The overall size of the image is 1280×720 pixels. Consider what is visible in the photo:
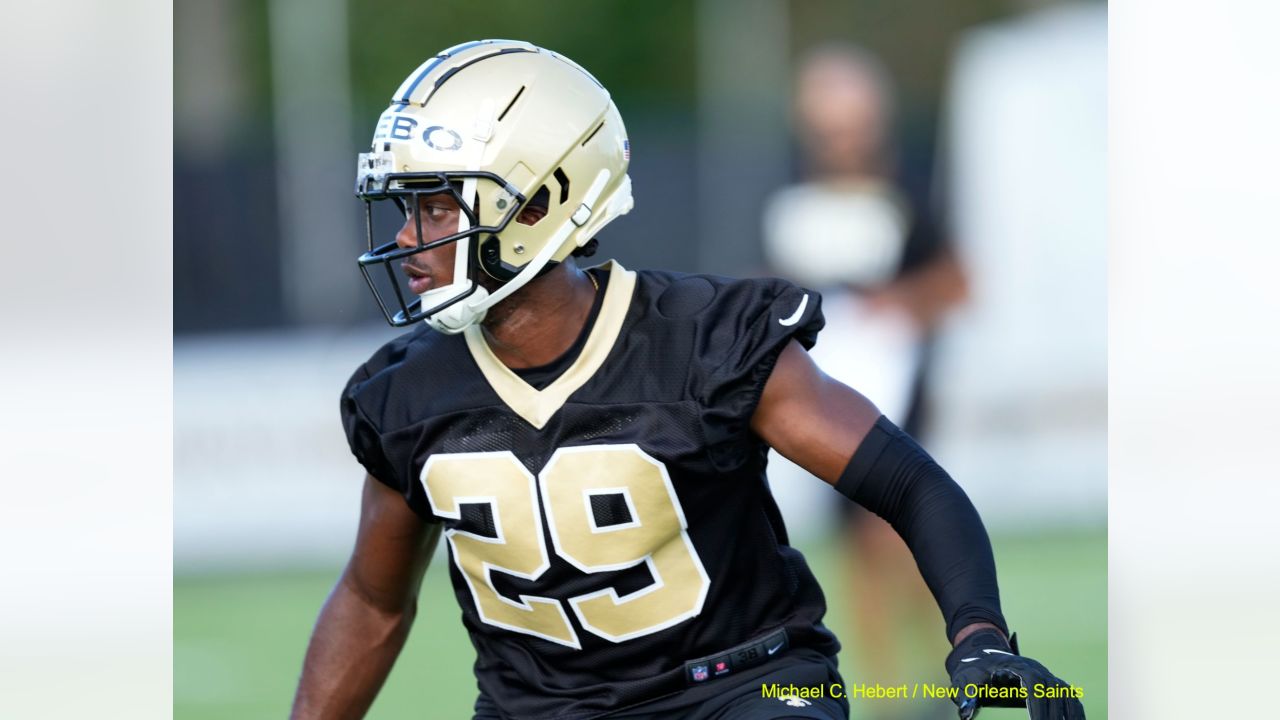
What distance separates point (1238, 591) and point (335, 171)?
349 inches

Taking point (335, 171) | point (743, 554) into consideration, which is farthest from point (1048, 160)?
point (743, 554)

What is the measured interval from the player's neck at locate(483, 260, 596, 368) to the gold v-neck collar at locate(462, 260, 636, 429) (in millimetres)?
38

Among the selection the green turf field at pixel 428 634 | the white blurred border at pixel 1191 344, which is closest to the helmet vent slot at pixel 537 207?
the white blurred border at pixel 1191 344

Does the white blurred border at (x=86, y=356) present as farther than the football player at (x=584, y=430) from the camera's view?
No

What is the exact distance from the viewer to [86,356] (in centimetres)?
292

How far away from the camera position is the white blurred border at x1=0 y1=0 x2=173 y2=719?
277 cm

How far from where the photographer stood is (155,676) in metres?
3.00

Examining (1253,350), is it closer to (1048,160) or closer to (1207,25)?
(1207,25)

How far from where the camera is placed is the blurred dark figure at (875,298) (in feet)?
20.1

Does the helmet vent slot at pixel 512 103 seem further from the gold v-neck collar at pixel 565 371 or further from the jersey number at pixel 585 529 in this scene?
the jersey number at pixel 585 529

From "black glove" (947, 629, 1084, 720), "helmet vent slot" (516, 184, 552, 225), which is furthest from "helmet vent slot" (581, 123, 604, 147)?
"black glove" (947, 629, 1084, 720)

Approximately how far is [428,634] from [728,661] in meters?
5.16

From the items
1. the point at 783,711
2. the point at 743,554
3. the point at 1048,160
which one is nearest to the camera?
the point at 783,711

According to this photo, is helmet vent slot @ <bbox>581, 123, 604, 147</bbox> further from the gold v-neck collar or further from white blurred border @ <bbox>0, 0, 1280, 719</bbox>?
white blurred border @ <bbox>0, 0, 1280, 719</bbox>
